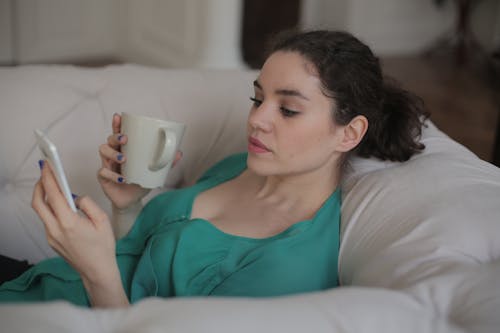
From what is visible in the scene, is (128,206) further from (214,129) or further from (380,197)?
(380,197)

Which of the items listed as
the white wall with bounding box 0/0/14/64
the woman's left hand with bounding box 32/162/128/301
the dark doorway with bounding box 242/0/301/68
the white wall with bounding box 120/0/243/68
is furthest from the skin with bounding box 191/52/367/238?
the dark doorway with bounding box 242/0/301/68

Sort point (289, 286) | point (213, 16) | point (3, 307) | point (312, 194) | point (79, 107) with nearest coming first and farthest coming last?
point (3, 307)
point (289, 286)
point (312, 194)
point (79, 107)
point (213, 16)

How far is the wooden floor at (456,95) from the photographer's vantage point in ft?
11.1

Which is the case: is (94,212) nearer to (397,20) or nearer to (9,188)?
(9,188)

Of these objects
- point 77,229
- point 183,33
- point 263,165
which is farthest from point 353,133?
point 183,33

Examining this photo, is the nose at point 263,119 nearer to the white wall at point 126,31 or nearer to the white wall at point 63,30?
the white wall at point 126,31

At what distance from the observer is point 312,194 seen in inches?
54.4

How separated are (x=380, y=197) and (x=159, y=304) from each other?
2.09 feet

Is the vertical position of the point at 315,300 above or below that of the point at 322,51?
below

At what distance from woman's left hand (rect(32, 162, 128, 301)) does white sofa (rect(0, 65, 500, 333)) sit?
0.27m

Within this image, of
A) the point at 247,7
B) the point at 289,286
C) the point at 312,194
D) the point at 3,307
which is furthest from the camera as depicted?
the point at 247,7

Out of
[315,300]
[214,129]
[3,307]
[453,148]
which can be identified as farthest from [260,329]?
[214,129]

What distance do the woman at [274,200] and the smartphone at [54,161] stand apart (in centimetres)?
16

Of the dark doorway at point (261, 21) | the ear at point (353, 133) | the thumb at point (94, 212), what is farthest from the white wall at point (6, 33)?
the thumb at point (94, 212)
